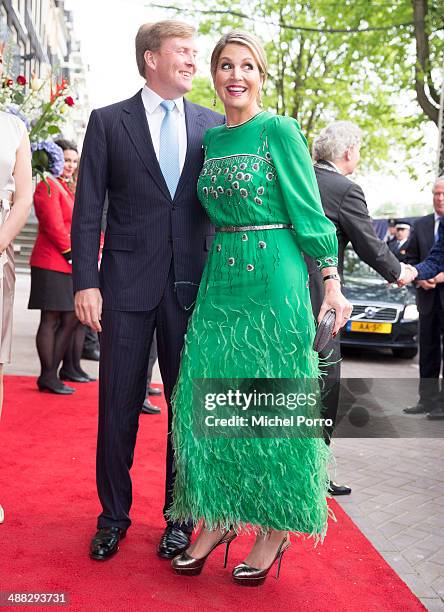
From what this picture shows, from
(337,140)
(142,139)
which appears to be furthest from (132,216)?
(337,140)

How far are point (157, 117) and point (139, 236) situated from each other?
1.80 feet

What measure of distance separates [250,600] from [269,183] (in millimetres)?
1613

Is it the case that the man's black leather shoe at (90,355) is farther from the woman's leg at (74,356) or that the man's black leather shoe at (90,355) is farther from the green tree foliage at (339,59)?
the green tree foliage at (339,59)

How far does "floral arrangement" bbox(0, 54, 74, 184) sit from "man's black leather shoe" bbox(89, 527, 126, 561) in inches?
123

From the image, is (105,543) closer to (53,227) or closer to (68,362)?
(53,227)

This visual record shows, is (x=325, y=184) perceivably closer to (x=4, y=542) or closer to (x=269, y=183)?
(x=269, y=183)

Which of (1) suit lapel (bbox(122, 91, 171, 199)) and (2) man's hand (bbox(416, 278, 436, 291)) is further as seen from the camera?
(2) man's hand (bbox(416, 278, 436, 291))

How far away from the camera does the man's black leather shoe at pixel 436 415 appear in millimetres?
6998

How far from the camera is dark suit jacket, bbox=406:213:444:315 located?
6.89 m

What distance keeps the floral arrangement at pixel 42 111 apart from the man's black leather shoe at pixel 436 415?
387 centimetres

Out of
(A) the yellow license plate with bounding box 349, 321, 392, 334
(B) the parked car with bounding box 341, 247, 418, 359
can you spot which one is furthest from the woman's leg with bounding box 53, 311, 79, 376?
(A) the yellow license plate with bounding box 349, 321, 392, 334

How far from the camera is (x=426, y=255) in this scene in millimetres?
7363

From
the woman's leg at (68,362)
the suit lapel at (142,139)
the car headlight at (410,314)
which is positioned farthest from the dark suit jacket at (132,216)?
the car headlight at (410,314)

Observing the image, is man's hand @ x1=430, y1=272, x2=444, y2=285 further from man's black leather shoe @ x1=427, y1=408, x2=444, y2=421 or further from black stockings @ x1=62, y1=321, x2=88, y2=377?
black stockings @ x1=62, y1=321, x2=88, y2=377
